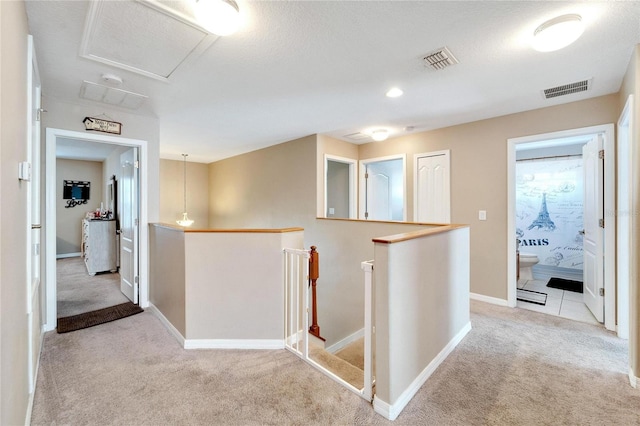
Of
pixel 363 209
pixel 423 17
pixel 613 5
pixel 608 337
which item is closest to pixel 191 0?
pixel 423 17

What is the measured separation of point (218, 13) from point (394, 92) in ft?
6.24

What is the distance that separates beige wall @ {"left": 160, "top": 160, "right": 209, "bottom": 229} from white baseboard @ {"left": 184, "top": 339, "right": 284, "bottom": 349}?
513cm

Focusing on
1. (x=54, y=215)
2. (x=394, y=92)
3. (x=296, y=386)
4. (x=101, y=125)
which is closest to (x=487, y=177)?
(x=394, y=92)

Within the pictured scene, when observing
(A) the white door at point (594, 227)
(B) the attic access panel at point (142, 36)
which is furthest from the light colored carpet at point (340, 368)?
(A) the white door at point (594, 227)

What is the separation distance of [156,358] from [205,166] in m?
6.05

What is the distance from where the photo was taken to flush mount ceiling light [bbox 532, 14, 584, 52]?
178 cm

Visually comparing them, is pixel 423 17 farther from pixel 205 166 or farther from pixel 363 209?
pixel 205 166

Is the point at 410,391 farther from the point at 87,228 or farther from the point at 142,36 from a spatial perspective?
the point at 87,228

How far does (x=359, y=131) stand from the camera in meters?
4.46

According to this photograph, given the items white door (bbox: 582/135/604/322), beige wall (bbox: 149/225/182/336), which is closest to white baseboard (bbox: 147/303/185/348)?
beige wall (bbox: 149/225/182/336)

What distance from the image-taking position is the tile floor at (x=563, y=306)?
129 inches

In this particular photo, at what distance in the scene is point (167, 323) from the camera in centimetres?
295

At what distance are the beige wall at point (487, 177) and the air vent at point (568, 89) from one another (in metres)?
0.39

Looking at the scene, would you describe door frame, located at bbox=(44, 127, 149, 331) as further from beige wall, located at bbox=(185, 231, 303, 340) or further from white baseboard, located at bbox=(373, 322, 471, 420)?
white baseboard, located at bbox=(373, 322, 471, 420)
